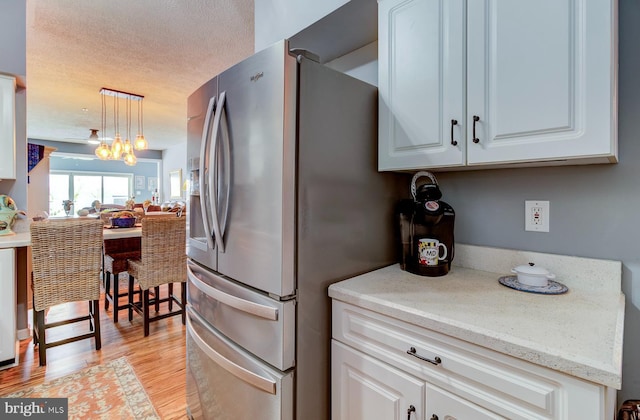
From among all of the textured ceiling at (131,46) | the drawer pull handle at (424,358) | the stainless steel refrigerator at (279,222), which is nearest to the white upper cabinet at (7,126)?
the textured ceiling at (131,46)

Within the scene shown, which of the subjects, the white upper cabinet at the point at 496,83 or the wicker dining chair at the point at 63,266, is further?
the wicker dining chair at the point at 63,266

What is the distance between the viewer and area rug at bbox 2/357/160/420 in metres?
1.71

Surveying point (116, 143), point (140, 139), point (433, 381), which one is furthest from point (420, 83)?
point (116, 143)

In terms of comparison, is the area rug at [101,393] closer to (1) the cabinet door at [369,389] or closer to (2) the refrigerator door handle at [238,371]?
→ (2) the refrigerator door handle at [238,371]

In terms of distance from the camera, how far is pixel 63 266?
86.7 inches

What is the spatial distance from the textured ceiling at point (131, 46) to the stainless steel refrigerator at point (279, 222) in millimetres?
1633

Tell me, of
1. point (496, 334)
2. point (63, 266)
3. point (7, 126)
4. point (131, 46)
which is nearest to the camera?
point (496, 334)

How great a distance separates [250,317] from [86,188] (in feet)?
35.3

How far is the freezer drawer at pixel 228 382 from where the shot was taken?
1.10m

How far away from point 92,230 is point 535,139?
8.98 ft

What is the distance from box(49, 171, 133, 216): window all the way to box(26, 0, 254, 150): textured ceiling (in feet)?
16.4

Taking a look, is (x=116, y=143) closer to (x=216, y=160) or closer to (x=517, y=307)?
(x=216, y=160)

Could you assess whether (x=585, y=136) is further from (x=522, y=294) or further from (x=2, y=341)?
(x=2, y=341)

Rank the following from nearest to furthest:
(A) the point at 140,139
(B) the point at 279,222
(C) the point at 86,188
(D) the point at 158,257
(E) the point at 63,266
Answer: (B) the point at 279,222, (E) the point at 63,266, (D) the point at 158,257, (A) the point at 140,139, (C) the point at 86,188
